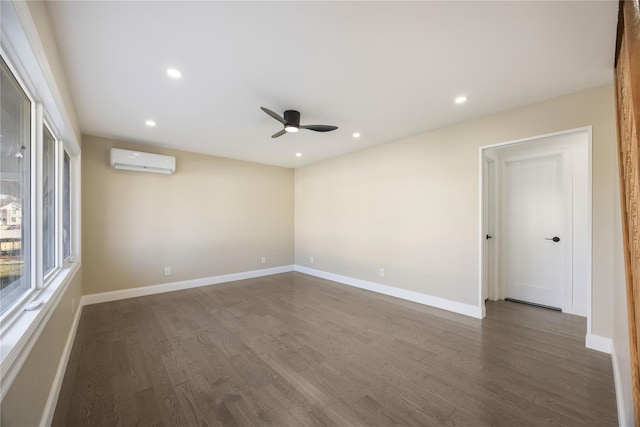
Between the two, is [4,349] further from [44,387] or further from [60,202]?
[60,202]

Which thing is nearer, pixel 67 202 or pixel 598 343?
pixel 598 343

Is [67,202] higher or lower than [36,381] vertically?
higher

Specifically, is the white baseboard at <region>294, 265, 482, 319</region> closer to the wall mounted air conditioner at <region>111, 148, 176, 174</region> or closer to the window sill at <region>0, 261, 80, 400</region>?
the wall mounted air conditioner at <region>111, 148, 176, 174</region>

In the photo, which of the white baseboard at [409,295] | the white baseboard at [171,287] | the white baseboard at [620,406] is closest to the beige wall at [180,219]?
the white baseboard at [171,287]

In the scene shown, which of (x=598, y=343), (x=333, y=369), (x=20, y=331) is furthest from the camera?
(x=598, y=343)

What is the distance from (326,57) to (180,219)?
3922 mm

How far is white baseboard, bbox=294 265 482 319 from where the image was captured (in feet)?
10.9

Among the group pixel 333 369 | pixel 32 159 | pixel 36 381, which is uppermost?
pixel 32 159

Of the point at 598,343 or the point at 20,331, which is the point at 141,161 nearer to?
the point at 20,331

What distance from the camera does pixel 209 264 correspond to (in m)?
4.95

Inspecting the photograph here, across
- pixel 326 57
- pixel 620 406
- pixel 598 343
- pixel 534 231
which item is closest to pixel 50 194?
pixel 326 57

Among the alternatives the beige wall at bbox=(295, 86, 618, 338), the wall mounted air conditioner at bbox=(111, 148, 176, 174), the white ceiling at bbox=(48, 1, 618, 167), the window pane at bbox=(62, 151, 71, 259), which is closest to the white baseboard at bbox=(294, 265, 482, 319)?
the beige wall at bbox=(295, 86, 618, 338)

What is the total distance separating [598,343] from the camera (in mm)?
2434

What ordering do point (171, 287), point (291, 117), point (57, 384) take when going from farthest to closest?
point (171, 287), point (291, 117), point (57, 384)
